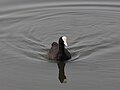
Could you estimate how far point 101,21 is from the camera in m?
18.4

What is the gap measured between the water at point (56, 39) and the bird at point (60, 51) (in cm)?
20

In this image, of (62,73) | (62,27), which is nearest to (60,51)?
(62,73)

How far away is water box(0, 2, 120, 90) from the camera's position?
14.2 meters

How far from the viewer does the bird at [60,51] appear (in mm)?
15133

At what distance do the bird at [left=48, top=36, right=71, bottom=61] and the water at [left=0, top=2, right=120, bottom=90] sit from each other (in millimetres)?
202

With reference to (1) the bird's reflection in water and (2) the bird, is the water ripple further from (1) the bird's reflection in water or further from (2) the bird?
(1) the bird's reflection in water

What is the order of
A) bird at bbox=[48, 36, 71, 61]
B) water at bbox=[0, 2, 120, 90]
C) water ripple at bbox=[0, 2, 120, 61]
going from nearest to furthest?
water at bbox=[0, 2, 120, 90] → bird at bbox=[48, 36, 71, 61] → water ripple at bbox=[0, 2, 120, 61]

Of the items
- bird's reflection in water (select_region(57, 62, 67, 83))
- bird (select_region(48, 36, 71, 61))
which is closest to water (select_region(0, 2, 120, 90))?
bird's reflection in water (select_region(57, 62, 67, 83))

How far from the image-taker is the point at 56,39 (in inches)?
664

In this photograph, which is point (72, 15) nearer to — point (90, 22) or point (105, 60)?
point (90, 22)

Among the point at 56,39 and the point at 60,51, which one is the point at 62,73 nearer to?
the point at 60,51

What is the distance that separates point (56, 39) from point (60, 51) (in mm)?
1680

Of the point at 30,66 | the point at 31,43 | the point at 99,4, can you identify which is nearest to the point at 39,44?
the point at 31,43

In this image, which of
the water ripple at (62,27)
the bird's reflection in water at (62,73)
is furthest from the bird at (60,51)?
the water ripple at (62,27)
